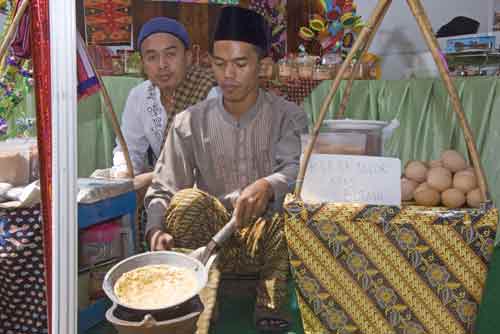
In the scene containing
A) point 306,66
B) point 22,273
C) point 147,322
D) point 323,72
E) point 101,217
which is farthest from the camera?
point 323,72

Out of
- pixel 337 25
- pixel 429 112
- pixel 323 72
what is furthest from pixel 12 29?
pixel 429 112

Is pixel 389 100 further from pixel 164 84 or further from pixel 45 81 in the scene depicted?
pixel 45 81

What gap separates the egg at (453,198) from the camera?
1280 millimetres

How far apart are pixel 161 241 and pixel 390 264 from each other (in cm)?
67

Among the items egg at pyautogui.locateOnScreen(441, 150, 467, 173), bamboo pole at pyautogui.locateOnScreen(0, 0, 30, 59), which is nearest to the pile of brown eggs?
egg at pyautogui.locateOnScreen(441, 150, 467, 173)

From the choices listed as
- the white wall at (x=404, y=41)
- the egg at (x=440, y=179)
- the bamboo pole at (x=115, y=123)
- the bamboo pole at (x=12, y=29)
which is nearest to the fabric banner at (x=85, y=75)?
the bamboo pole at (x=115, y=123)

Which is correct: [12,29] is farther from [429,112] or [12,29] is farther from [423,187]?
[429,112]

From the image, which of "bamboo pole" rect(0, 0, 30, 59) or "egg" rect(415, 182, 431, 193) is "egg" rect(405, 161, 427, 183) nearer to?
"egg" rect(415, 182, 431, 193)

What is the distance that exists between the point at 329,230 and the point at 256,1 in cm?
82

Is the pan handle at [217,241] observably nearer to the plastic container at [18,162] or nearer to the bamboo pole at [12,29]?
the plastic container at [18,162]

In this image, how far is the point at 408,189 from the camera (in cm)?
139

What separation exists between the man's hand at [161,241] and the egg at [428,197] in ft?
2.41

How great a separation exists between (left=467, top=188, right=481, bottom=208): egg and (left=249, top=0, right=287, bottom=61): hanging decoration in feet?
2.78

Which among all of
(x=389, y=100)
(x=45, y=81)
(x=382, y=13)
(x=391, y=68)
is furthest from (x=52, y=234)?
(x=391, y=68)
